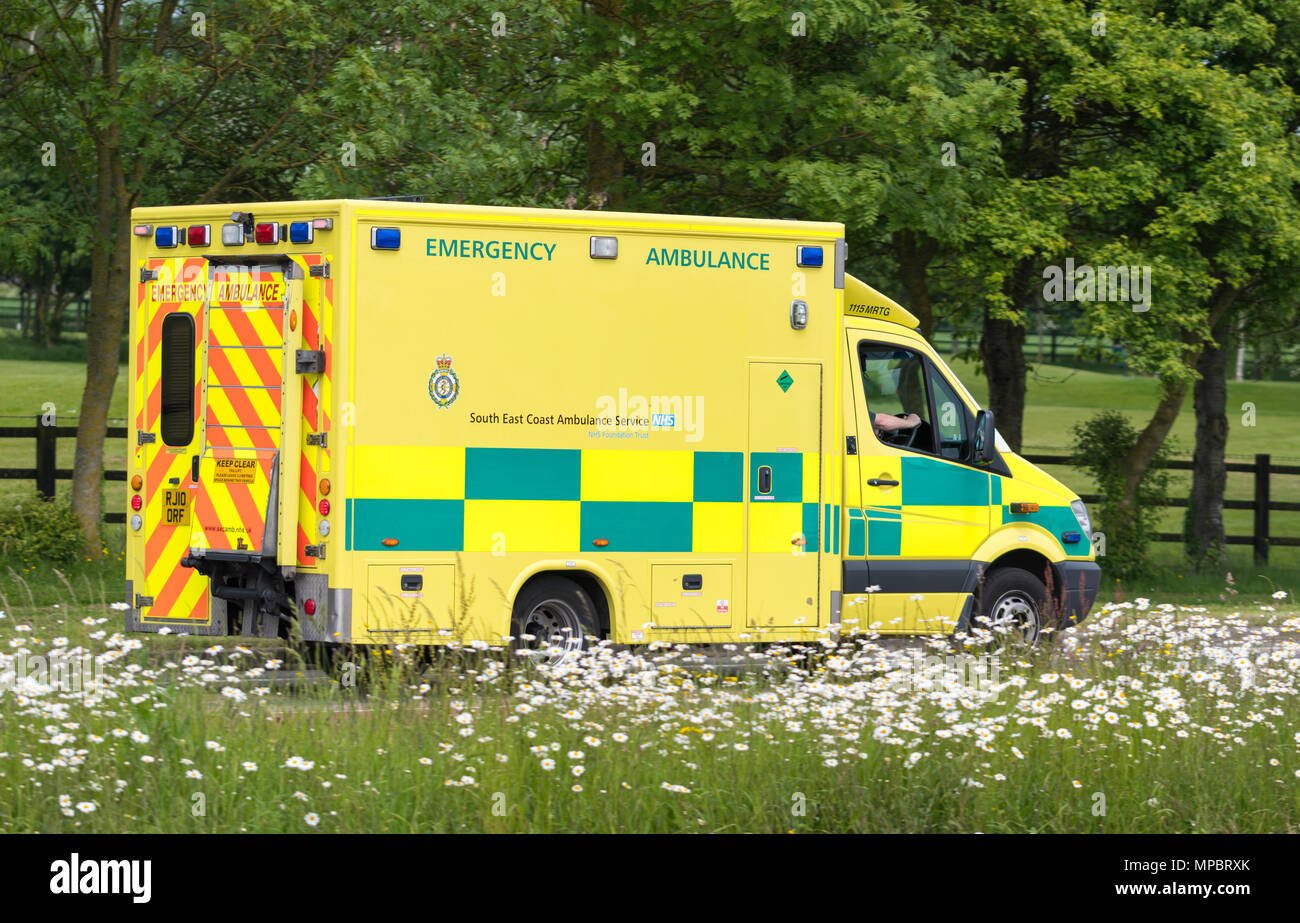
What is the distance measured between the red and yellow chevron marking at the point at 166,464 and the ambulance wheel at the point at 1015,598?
5.30 meters

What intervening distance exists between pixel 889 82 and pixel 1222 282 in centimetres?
523

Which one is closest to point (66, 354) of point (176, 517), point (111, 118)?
point (111, 118)

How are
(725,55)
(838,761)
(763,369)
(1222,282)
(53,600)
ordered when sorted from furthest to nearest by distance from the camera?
(1222,282), (725,55), (53,600), (763,369), (838,761)

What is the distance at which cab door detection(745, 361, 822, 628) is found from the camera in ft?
31.5

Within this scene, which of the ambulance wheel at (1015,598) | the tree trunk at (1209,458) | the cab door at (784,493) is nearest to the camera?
the cab door at (784,493)

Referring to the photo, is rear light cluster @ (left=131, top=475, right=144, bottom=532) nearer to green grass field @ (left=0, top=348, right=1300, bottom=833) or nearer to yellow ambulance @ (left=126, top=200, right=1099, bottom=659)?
yellow ambulance @ (left=126, top=200, right=1099, bottom=659)

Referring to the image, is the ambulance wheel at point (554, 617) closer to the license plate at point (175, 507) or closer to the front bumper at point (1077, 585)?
the license plate at point (175, 507)

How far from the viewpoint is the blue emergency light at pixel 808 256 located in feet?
31.9

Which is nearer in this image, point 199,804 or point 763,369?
point 199,804

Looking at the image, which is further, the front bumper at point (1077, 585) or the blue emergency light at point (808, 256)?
the front bumper at point (1077, 585)

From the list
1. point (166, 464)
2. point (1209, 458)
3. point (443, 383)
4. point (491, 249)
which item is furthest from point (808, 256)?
point (1209, 458)

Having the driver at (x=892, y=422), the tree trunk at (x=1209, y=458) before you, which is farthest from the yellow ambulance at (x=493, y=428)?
the tree trunk at (x=1209, y=458)

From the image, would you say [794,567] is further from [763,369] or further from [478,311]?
[478,311]

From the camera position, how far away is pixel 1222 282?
16719 mm
